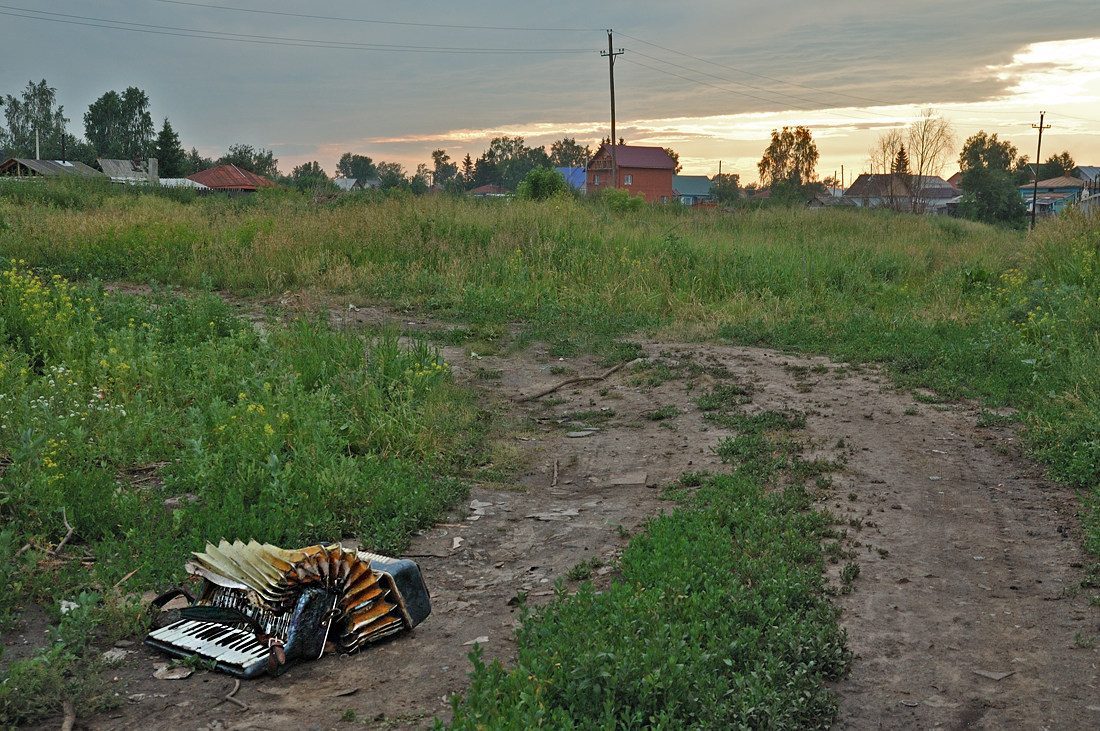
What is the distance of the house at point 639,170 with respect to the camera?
7056 centimetres

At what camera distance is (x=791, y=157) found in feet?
224

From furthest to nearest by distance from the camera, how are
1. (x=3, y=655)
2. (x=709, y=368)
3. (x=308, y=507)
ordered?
(x=709, y=368), (x=308, y=507), (x=3, y=655)

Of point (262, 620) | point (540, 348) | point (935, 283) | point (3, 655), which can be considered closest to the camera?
point (3, 655)

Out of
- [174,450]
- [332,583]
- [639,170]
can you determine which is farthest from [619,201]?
[639,170]

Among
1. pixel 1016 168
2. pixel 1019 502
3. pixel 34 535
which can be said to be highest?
pixel 1016 168

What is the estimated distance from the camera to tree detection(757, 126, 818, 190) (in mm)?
67500

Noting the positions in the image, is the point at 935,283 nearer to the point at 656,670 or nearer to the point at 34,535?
the point at 656,670

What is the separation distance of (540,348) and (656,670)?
23.0 feet

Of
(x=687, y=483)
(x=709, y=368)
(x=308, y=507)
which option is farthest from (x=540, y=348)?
(x=308, y=507)

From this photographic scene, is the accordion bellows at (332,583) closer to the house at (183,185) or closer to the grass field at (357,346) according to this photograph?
the grass field at (357,346)

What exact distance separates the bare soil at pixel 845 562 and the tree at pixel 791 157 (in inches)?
2507

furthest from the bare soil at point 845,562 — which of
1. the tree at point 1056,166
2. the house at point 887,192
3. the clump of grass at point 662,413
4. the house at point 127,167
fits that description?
the tree at point 1056,166

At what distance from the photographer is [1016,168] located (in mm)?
79000

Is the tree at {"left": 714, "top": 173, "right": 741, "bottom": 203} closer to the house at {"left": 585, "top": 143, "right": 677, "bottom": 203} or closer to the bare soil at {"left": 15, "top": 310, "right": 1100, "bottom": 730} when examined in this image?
the house at {"left": 585, "top": 143, "right": 677, "bottom": 203}
